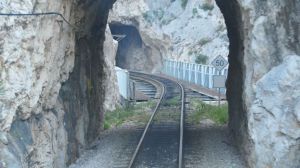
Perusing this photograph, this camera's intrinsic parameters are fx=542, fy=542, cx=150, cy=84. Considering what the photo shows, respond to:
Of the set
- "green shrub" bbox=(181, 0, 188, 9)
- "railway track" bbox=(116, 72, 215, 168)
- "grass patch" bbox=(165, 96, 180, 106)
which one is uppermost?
"green shrub" bbox=(181, 0, 188, 9)

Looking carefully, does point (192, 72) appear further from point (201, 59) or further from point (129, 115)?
point (129, 115)

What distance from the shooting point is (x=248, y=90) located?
12422mm

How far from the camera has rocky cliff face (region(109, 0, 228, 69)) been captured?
1801 inches

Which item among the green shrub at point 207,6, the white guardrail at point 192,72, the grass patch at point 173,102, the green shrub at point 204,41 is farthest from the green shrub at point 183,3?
the grass patch at point 173,102

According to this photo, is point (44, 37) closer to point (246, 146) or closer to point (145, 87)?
point (246, 146)

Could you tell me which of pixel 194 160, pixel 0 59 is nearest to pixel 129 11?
pixel 194 160

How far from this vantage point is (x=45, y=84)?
1120cm

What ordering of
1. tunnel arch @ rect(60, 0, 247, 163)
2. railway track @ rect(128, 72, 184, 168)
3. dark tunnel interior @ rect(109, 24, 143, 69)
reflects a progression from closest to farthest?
railway track @ rect(128, 72, 184, 168)
tunnel arch @ rect(60, 0, 247, 163)
dark tunnel interior @ rect(109, 24, 143, 69)

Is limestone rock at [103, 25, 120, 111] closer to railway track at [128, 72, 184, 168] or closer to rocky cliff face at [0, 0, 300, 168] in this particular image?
railway track at [128, 72, 184, 168]

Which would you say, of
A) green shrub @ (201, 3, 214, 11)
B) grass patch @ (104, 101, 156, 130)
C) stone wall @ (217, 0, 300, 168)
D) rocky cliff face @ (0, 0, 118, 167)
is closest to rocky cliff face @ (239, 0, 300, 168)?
stone wall @ (217, 0, 300, 168)

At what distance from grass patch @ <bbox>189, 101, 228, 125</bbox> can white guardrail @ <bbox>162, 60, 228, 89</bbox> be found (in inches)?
305

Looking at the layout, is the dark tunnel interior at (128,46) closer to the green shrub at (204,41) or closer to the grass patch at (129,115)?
the green shrub at (204,41)

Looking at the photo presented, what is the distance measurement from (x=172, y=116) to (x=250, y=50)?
29.0ft

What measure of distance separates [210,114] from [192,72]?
56.6 ft
